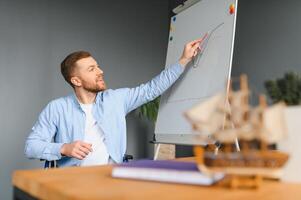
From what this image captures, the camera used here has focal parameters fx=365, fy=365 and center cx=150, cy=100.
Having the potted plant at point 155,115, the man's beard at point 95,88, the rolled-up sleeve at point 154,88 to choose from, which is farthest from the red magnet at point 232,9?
the potted plant at point 155,115

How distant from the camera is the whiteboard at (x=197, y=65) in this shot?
1849 mm

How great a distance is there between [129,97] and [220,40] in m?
0.72

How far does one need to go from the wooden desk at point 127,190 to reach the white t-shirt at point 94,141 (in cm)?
118

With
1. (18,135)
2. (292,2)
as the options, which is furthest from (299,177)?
(18,135)

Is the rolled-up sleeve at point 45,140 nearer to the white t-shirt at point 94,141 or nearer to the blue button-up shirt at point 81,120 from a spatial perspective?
the blue button-up shirt at point 81,120

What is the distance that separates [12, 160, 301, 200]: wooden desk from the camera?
603 millimetres

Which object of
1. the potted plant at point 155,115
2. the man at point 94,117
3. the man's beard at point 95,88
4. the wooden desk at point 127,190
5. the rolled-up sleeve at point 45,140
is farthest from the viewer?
the potted plant at point 155,115

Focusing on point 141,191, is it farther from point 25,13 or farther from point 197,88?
point 25,13

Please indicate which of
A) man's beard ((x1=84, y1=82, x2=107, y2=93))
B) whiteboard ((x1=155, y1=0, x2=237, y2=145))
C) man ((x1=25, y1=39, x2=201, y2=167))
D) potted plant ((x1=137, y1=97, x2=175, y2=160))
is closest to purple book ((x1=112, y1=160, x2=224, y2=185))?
whiteboard ((x1=155, y1=0, x2=237, y2=145))

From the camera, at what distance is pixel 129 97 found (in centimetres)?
232

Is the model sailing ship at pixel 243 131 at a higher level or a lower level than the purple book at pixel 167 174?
higher

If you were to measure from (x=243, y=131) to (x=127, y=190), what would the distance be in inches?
9.0

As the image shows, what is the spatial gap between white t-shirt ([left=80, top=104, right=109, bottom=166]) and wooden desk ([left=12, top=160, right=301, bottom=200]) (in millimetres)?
1184

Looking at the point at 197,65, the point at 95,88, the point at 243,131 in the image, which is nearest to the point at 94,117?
the point at 95,88
